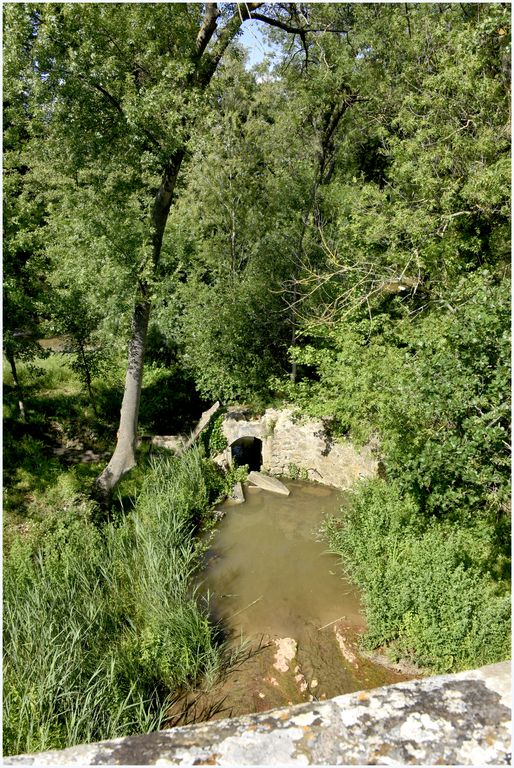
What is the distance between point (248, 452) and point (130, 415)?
413 centimetres

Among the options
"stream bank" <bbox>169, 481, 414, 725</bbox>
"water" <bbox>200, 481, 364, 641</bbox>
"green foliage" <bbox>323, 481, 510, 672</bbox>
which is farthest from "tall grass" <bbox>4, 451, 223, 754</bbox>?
"green foliage" <bbox>323, 481, 510, 672</bbox>

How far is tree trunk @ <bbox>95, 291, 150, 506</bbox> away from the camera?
9.54 m

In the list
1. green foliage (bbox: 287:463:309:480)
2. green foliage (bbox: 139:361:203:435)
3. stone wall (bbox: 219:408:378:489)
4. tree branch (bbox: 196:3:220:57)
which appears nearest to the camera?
tree branch (bbox: 196:3:220:57)

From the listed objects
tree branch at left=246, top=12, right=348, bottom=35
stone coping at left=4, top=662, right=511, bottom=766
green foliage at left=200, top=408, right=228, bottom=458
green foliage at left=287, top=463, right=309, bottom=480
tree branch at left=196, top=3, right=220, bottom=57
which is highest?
tree branch at left=246, top=12, right=348, bottom=35

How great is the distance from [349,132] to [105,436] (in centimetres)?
1144

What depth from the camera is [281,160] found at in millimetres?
13523

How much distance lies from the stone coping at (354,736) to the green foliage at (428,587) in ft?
16.1

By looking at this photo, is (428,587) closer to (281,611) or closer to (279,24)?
(281,611)

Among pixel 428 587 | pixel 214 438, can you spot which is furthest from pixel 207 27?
pixel 428 587

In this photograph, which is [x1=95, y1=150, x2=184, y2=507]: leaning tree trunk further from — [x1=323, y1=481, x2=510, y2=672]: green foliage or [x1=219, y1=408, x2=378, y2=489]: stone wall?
[x1=323, y1=481, x2=510, y2=672]: green foliage

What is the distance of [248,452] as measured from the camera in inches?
511

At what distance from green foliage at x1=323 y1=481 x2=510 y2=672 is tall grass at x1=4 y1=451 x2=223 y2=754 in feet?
8.21

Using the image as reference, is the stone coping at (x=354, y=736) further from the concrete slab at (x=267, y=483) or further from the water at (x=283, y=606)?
the concrete slab at (x=267, y=483)

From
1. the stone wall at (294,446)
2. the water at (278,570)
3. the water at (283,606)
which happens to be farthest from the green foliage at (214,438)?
the water at (283,606)
